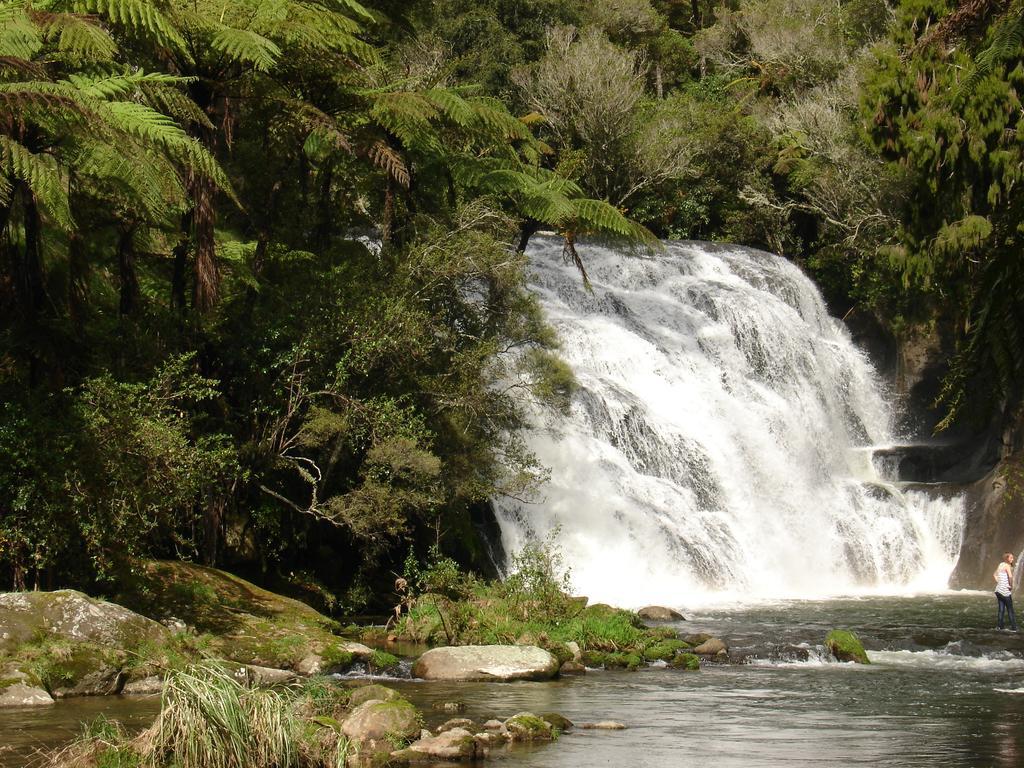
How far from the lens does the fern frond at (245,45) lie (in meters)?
12.9

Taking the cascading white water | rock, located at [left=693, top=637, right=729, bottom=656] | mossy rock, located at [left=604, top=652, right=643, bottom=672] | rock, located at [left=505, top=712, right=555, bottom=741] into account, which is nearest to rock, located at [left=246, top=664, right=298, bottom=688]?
rock, located at [left=505, top=712, right=555, bottom=741]

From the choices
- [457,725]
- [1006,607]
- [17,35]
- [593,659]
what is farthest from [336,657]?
[1006,607]

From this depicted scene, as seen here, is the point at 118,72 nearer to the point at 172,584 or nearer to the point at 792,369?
the point at 172,584

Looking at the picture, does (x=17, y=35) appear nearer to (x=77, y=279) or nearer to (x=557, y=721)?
(x=77, y=279)

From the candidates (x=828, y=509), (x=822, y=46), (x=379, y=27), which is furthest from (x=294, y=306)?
(x=822, y=46)

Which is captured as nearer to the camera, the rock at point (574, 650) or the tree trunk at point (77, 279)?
the tree trunk at point (77, 279)

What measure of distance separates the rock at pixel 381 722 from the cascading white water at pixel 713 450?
11.4 meters

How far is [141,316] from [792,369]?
1783 cm

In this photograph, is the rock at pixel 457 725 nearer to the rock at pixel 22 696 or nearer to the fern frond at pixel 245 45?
the rock at pixel 22 696

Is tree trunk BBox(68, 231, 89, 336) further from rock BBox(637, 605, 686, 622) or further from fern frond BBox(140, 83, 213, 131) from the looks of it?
rock BBox(637, 605, 686, 622)

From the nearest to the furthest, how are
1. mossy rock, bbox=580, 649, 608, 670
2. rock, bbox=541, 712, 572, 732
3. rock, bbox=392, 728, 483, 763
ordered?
rock, bbox=392, 728, 483, 763
rock, bbox=541, 712, 572, 732
mossy rock, bbox=580, 649, 608, 670

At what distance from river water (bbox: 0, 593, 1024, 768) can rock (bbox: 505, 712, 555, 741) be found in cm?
18

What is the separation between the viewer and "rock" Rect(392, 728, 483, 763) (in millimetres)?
8680

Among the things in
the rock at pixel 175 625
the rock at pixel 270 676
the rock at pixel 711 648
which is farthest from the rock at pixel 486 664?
the rock at pixel 175 625
